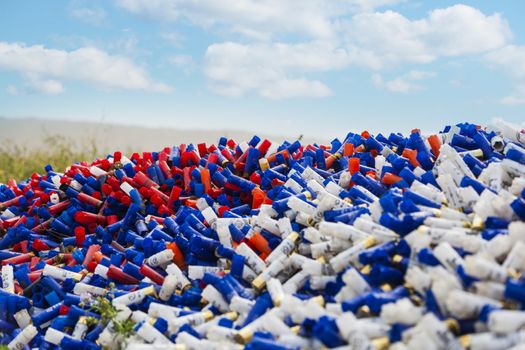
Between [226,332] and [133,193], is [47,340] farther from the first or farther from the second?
[133,193]

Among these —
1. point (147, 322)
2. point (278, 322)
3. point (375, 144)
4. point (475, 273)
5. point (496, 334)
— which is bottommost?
point (147, 322)

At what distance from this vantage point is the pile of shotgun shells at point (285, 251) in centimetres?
335

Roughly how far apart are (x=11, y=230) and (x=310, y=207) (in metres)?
3.53

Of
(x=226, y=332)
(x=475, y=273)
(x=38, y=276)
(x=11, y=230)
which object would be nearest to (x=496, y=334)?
(x=475, y=273)

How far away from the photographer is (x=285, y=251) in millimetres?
4430

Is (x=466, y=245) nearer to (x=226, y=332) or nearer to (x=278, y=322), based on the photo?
(x=278, y=322)

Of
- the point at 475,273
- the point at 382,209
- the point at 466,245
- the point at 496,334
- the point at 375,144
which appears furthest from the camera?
the point at 375,144

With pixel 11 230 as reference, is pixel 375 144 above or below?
above

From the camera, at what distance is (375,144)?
20.7 ft

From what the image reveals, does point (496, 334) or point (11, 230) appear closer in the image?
point (496, 334)

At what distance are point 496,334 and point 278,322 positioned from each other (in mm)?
1144

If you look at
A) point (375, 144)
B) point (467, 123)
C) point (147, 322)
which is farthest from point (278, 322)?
→ point (467, 123)

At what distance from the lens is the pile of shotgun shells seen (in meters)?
3.35

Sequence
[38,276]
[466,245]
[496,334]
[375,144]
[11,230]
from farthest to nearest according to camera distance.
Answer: [11,230] < [375,144] < [38,276] < [466,245] < [496,334]
